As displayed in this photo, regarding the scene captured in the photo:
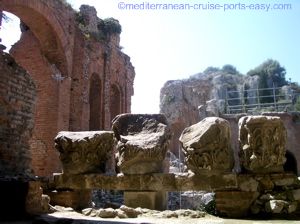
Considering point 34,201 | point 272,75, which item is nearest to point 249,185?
point 34,201

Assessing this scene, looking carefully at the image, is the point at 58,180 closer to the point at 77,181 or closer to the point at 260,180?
the point at 77,181

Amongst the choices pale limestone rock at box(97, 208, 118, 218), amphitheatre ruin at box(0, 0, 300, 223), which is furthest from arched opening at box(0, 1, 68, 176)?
pale limestone rock at box(97, 208, 118, 218)

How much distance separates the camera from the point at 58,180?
6.38 metres

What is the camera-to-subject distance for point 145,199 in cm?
580

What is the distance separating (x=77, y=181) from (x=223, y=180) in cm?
256

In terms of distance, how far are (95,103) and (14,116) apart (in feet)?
30.8

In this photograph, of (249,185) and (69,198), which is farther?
(69,198)

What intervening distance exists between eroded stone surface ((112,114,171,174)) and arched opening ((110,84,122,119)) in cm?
1297

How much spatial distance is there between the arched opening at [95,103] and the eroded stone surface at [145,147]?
1032 centimetres

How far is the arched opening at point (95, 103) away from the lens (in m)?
16.5

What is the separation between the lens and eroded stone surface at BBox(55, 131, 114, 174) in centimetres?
625

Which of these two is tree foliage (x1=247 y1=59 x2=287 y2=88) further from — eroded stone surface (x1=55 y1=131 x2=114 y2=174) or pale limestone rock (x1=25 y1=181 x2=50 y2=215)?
pale limestone rock (x1=25 y1=181 x2=50 y2=215)

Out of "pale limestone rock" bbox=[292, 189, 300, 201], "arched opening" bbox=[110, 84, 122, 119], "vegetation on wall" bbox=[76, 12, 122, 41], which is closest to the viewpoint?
"pale limestone rock" bbox=[292, 189, 300, 201]

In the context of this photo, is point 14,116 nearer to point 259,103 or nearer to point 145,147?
point 145,147
